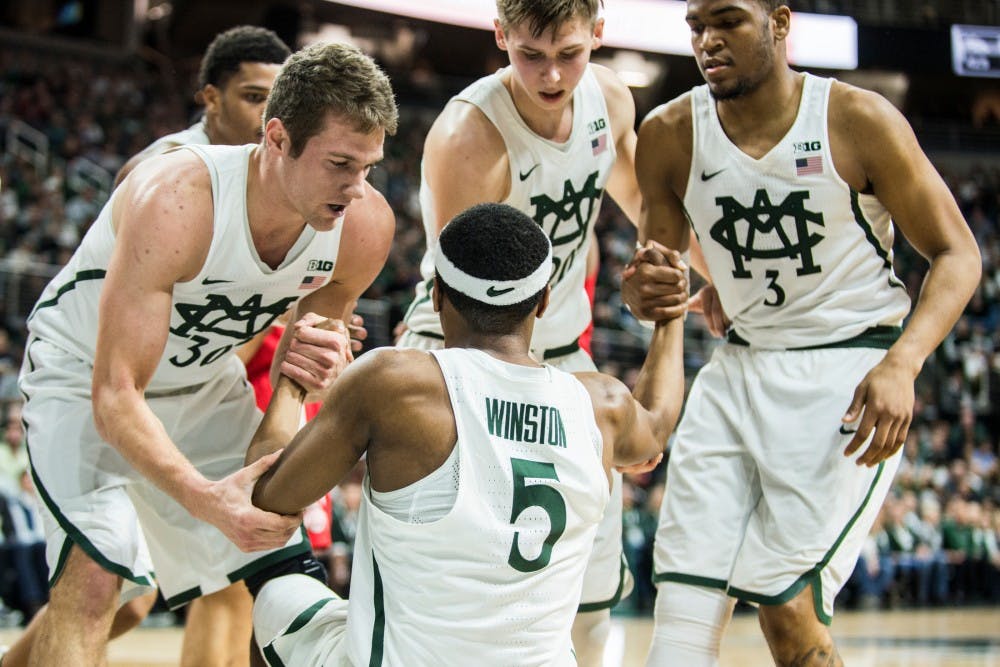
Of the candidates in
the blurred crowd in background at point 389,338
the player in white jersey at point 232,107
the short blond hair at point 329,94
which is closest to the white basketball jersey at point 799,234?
the short blond hair at point 329,94

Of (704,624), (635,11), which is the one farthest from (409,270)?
(704,624)

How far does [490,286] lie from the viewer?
2.79m

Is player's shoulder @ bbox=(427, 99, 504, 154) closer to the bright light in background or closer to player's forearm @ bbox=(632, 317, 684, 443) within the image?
player's forearm @ bbox=(632, 317, 684, 443)

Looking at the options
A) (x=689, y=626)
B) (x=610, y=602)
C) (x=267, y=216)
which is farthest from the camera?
(x=610, y=602)

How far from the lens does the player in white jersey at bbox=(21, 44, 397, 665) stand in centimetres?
329

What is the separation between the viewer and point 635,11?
19875mm

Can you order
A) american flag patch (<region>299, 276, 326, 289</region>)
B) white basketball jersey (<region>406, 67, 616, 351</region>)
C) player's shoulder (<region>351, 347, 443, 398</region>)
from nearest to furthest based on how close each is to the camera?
player's shoulder (<region>351, 347, 443, 398</region>) < american flag patch (<region>299, 276, 326, 289</region>) < white basketball jersey (<region>406, 67, 616, 351</region>)

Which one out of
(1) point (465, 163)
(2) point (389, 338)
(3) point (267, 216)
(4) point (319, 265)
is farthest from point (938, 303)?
(2) point (389, 338)

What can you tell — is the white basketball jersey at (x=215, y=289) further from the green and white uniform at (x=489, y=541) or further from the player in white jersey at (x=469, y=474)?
the green and white uniform at (x=489, y=541)

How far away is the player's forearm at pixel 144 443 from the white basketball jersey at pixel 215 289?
408mm

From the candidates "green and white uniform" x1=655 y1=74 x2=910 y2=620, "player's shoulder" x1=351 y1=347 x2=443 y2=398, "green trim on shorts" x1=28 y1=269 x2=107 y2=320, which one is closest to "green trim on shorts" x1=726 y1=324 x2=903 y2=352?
"green and white uniform" x1=655 y1=74 x2=910 y2=620

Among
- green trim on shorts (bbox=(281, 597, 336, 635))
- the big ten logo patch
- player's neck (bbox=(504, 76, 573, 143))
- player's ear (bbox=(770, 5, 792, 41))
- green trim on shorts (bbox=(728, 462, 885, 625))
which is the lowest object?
green trim on shorts (bbox=(281, 597, 336, 635))

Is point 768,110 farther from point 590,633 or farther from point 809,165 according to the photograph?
point 590,633

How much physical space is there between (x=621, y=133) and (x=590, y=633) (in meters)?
1.96
